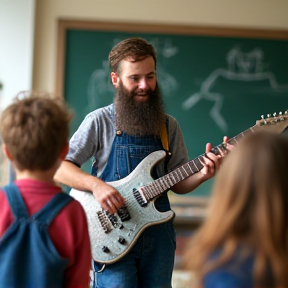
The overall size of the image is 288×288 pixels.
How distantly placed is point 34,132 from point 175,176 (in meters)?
1.02

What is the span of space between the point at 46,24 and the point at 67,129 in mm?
3084

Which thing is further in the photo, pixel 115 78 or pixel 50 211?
pixel 115 78

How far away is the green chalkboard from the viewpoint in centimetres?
470

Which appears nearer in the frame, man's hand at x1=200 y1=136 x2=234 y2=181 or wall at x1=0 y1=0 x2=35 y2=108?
man's hand at x1=200 y1=136 x2=234 y2=181

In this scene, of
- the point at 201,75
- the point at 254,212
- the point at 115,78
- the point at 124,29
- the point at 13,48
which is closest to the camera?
the point at 254,212

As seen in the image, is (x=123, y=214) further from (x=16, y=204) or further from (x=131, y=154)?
(x=16, y=204)

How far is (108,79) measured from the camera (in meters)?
4.73

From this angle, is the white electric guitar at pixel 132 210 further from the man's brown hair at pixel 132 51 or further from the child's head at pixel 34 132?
the child's head at pixel 34 132

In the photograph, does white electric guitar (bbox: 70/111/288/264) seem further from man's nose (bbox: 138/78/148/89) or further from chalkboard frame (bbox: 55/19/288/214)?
chalkboard frame (bbox: 55/19/288/214)

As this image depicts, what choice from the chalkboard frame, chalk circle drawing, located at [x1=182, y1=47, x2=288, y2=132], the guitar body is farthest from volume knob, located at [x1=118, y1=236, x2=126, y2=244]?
chalk circle drawing, located at [x1=182, y1=47, x2=288, y2=132]

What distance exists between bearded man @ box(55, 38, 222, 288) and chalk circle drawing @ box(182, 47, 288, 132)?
2192mm

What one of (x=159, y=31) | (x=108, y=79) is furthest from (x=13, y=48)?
(x=159, y=31)

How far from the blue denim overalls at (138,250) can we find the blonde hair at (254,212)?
100 cm

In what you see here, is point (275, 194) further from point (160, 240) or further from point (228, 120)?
point (228, 120)
